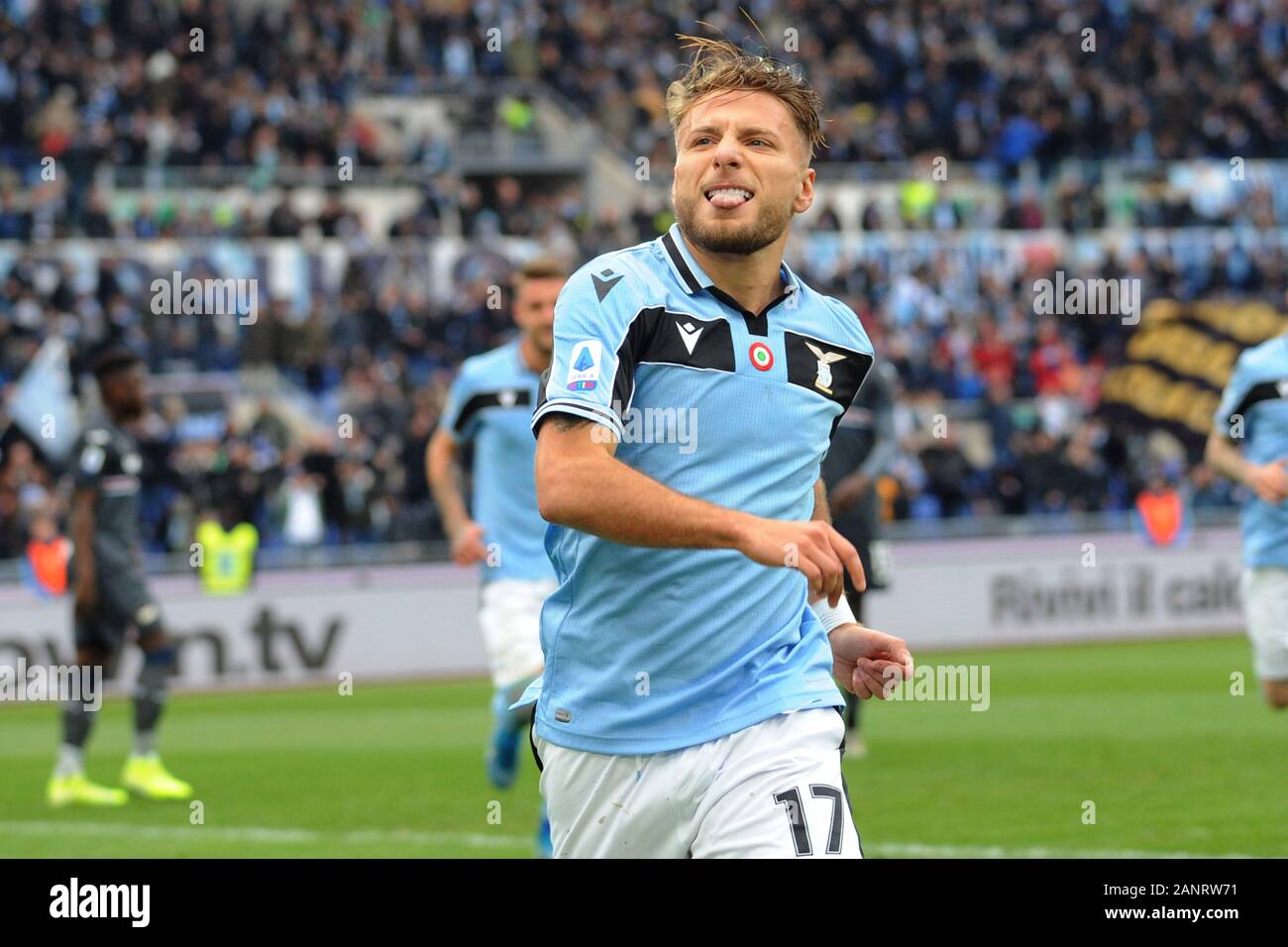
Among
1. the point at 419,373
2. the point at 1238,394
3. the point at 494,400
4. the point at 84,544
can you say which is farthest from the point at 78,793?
the point at 419,373

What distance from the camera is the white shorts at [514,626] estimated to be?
9500mm

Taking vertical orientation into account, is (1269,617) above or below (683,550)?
below

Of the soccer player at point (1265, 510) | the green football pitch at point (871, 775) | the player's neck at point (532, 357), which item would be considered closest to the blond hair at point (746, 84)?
the green football pitch at point (871, 775)

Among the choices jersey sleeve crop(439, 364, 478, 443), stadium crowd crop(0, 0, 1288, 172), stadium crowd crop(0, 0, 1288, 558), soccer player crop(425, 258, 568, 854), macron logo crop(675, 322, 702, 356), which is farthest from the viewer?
stadium crowd crop(0, 0, 1288, 172)

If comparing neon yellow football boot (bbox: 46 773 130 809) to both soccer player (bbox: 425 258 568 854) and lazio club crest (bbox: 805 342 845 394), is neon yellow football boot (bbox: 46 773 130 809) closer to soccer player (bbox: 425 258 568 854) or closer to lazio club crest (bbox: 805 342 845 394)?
soccer player (bbox: 425 258 568 854)

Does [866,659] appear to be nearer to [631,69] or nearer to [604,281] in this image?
[604,281]

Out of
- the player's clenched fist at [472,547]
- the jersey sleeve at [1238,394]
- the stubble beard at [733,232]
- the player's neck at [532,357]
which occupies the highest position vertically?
the stubble beard at [733,232]

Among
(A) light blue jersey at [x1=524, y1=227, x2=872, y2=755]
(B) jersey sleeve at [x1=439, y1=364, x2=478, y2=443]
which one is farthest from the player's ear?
(B) jersey sleeve at [x1=439, y1=364, x2=478, y2=443]

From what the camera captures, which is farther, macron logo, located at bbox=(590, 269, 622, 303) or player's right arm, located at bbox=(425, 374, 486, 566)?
player's right arm, located at bbox=(425, 374, 486, 566)

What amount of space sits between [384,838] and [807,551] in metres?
6.20

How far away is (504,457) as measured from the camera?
388 inches

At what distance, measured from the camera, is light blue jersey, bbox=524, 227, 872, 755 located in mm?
4465
